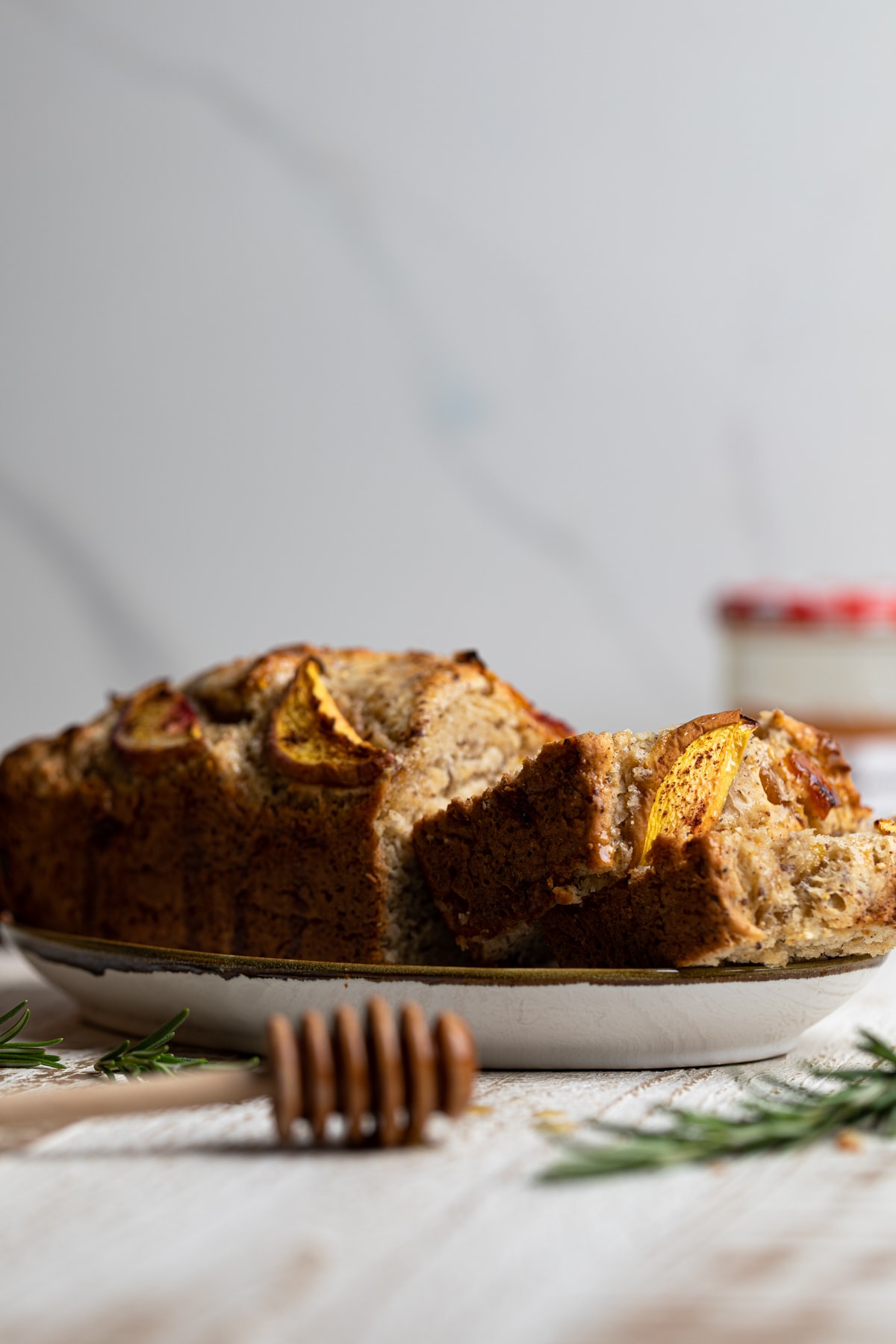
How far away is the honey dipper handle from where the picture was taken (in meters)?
1.26

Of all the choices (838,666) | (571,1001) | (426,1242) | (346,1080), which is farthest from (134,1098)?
(838,666)

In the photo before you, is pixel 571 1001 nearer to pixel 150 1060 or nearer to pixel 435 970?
pixel 435 970

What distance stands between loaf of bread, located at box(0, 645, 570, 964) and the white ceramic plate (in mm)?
97

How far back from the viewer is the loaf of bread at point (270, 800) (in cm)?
169

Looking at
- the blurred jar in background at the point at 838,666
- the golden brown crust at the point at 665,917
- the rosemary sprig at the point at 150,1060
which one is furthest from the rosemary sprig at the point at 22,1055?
the blurred jar in background at the point at 838,666

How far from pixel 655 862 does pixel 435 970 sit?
0.83 feet

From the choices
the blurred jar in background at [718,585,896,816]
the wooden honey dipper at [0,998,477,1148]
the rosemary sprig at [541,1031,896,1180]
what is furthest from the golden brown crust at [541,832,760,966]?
the blurred jar in background at [718,585,896,816]

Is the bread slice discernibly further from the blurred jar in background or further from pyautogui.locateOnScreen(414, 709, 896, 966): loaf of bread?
the blurred jar in background

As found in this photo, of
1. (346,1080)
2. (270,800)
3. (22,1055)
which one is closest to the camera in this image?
(346,1080)

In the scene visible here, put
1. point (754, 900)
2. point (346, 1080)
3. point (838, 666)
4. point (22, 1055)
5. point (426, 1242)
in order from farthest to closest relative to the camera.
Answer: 1. point (838, 666)
2. point (22, 1055)
3. point (754, 900)
4. point (346, 1080)
5. point (426, 1242)

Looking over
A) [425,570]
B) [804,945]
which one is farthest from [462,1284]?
[425,570]

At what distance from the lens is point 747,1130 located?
1.25 meters

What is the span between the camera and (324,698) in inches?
71.2

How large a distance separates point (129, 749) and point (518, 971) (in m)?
0.65
